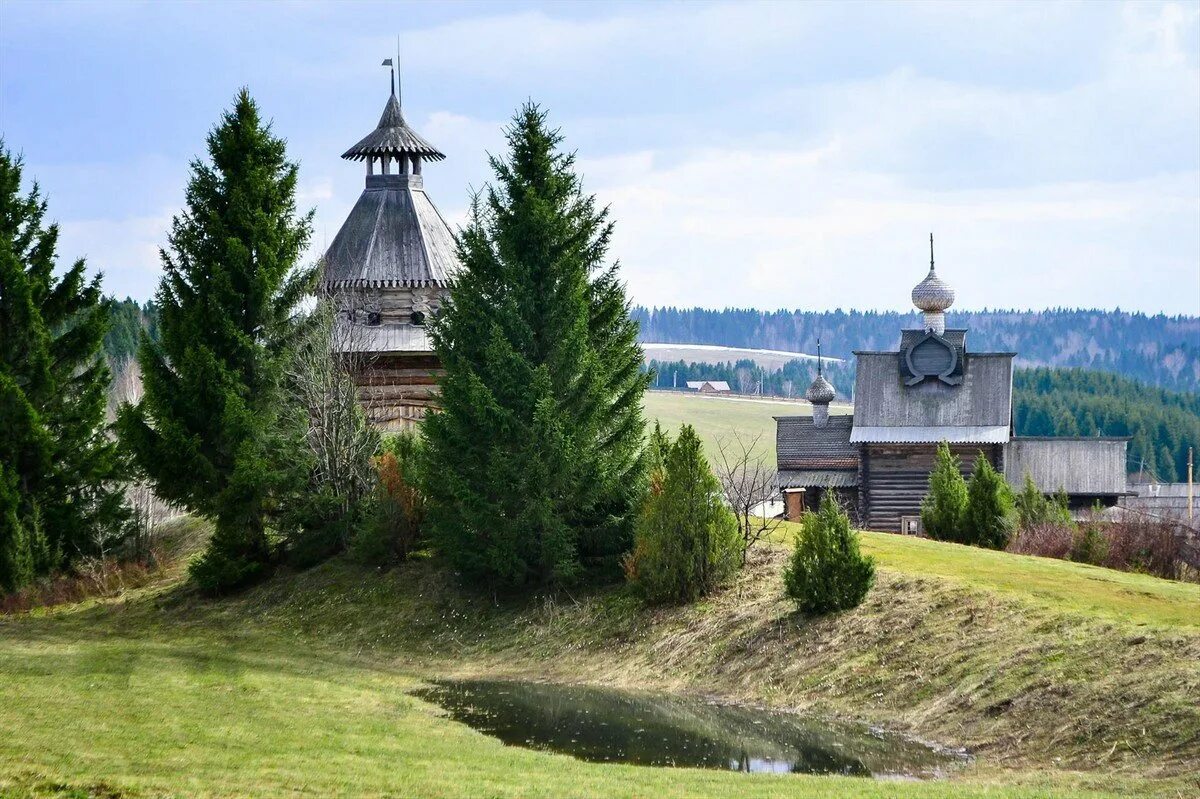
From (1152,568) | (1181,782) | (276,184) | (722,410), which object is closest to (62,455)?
(276,184)

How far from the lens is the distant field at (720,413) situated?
12056cm

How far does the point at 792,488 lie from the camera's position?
50812 mm

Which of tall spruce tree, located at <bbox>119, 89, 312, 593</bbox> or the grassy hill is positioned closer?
the grassy hill

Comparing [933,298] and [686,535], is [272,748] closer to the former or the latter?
[686,535]

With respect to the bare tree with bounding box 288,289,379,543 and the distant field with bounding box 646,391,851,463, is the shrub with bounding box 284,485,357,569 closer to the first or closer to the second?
the bare tree with bounding box 288,289,379,543

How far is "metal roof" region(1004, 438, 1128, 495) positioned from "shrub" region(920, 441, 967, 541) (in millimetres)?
11939

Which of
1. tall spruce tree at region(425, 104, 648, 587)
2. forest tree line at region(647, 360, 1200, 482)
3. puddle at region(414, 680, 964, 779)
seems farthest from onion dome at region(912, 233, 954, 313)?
forest tree line at region(647, 360, 1200, 482)

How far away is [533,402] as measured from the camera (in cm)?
2892

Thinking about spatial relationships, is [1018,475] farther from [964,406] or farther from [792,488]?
[792,488]

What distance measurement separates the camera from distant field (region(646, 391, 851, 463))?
4747 inches

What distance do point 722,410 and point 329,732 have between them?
125m

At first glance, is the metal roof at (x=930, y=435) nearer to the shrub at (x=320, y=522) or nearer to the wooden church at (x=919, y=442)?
the wooden church at (x=919, y=442)

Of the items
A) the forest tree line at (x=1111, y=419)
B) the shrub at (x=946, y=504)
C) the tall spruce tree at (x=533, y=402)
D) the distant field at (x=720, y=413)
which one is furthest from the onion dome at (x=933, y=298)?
the forest tree line at (x=1111, y=419)

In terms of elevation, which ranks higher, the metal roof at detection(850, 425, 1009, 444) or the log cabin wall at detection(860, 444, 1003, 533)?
the metal roof at detection(850, 425, 1009, 444)
